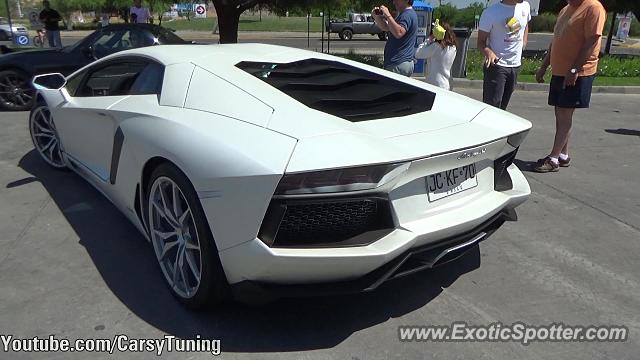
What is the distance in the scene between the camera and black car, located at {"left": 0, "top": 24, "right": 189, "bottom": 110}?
789 cm

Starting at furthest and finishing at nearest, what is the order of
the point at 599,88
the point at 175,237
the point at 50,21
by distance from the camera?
the point at 50,21
the point at 599,88
the point at 175,237

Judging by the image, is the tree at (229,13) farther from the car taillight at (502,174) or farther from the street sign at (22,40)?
the car taillight at (502,174)

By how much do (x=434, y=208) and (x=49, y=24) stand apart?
16.4 m

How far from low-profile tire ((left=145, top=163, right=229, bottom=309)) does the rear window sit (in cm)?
79

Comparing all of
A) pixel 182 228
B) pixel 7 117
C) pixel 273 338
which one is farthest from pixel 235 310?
pixel 7 117

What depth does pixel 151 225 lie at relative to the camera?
3.04 m

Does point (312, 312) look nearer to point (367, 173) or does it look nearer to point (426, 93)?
point (367, 173)

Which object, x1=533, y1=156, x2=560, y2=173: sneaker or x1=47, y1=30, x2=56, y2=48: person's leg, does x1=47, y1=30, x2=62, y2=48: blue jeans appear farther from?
x1=533, y1=156, x2=560, y2=173: sneaker

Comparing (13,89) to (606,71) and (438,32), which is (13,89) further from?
(606,71)

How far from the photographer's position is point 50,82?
4578mm

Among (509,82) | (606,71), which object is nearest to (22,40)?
(509,82)

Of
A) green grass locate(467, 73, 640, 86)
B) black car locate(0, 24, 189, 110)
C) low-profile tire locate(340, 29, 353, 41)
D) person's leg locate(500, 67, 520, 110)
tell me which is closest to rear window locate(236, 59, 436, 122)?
person's leg locate(500, 67, 520, 110)

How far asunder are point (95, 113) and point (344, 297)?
7.16 ft

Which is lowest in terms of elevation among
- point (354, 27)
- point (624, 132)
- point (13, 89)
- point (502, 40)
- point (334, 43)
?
point (334, 43)
